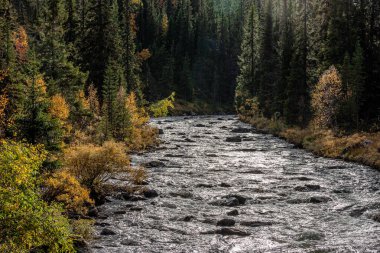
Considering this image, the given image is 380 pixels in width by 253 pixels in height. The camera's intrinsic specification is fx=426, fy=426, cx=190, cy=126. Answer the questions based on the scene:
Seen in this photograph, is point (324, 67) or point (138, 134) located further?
point (324, 67)

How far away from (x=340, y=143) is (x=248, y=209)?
2297 centimetres

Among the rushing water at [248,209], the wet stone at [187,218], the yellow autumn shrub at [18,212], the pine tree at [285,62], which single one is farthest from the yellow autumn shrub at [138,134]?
the yellow autumn shrub at [18,212]

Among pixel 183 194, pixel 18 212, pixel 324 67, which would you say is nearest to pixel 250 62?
pixel 324 67

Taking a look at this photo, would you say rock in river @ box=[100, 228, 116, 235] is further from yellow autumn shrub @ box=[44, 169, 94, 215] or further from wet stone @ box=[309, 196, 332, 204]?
wet stone @ box=[309, 196, 332, 204]

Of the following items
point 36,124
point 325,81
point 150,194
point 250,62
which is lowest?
point 150,194

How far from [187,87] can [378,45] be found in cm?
7623

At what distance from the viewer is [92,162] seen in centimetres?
2430

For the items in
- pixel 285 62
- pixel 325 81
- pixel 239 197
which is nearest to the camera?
pixel 239 197

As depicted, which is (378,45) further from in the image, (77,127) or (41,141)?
(41,141)

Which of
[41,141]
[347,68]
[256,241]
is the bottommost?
[256,241]

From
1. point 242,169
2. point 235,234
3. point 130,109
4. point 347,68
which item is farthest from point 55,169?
point 347,68

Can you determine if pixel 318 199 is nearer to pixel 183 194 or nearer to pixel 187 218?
pixel 183 194

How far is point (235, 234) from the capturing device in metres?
19.9

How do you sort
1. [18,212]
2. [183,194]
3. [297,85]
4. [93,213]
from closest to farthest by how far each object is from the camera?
[18,212], [93,213], [183,194], [297,85]
